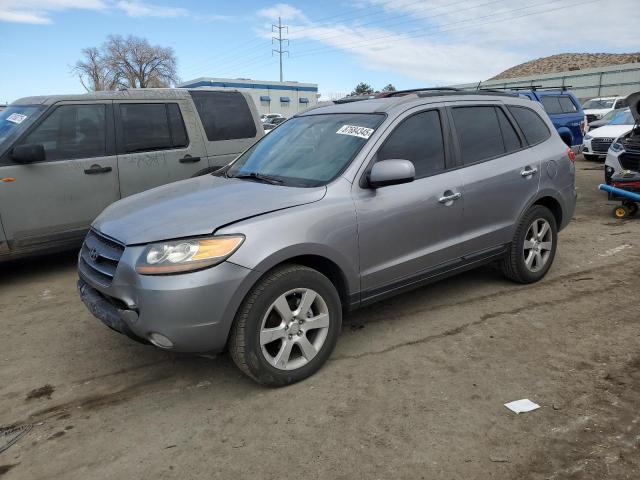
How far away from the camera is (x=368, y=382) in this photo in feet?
10.5

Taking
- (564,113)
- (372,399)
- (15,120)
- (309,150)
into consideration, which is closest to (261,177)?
(309,150)

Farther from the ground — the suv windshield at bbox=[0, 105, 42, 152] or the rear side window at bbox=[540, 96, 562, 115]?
the rear side window at bbox=[540, 96, 562, 115]

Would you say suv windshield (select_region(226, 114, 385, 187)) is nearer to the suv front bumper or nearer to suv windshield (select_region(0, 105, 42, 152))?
the suv front bumper

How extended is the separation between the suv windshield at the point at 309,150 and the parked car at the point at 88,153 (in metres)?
2.01

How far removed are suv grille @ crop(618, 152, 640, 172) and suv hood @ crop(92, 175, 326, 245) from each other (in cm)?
647

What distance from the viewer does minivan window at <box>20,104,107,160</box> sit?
206 inches

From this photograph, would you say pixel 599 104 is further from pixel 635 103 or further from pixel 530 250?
pixel 530 250

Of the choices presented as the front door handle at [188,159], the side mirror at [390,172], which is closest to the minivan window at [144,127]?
the front door handle at [188,159]

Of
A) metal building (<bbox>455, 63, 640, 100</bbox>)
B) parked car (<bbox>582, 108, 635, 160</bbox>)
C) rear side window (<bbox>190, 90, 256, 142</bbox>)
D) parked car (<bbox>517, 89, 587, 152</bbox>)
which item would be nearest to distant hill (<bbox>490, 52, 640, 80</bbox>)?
metal building (<bbox>455, 63, 640, 100</bbox>)

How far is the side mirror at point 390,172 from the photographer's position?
3320 millimetres

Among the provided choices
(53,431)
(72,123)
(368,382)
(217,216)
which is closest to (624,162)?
(368,382)

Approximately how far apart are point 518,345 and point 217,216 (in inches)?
91.4

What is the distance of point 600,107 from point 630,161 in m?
17.1

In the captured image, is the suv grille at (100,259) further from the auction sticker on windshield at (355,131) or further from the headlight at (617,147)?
the headlight at (617,147)
